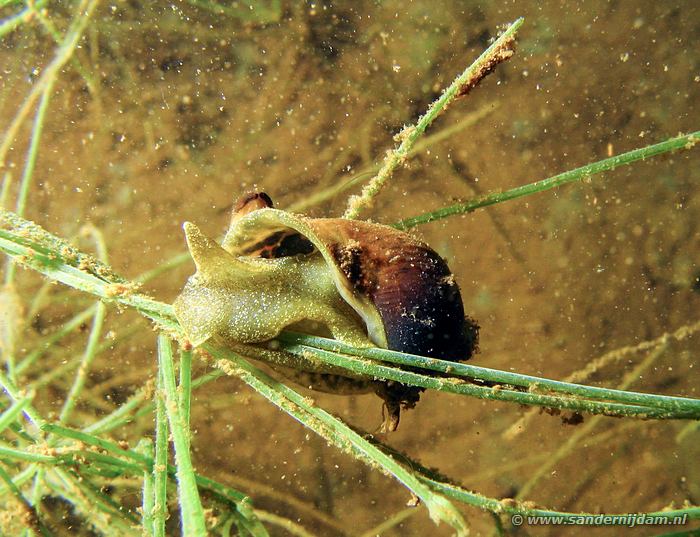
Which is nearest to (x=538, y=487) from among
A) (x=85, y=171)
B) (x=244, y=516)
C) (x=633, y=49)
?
(x=244, y=516)

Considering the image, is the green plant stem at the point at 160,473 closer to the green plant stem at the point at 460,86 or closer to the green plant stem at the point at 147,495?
the green plant stem at the point at 147,495

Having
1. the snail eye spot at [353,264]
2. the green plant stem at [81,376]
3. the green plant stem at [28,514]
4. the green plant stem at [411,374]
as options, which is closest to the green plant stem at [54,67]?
the green plant stem at [81,376]

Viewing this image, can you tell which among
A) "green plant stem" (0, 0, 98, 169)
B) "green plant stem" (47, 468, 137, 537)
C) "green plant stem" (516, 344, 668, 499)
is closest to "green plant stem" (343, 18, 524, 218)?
"green plant stem" (47, 468, 137, 537)

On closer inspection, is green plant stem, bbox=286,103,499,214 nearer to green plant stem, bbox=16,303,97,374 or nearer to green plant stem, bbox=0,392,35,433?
green plant stem, bbox=16,303,97,374

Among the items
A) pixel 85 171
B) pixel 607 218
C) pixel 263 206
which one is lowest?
pixel 263 206

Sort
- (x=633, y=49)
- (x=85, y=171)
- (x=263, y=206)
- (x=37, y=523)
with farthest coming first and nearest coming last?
(x=633, y=49) < (x=85, y=171) < (x=37, y=523) < (x=263, y=206)

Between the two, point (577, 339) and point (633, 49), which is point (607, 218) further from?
point (633, 49)

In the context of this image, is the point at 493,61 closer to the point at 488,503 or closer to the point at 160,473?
the point at 488,503
